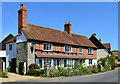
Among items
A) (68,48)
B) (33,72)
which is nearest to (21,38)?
(33,72)

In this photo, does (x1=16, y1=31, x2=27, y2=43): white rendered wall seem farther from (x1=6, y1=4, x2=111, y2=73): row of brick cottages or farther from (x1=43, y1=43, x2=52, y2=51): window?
(x1=43, y1=43, x2=52, y2=51): window

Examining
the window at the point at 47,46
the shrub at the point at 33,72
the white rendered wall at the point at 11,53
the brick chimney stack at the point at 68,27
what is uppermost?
the brick chimney stack at the point at 68,27

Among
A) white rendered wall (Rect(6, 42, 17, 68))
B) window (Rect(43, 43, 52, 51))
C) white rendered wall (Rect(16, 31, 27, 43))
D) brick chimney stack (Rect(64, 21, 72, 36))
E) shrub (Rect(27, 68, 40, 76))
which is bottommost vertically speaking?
shrub (Rect(27, 68, 40, 76))

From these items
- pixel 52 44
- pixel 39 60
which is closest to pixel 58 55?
pixel 52 44

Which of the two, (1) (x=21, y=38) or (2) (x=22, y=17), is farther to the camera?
(2) (x=22, y=17)

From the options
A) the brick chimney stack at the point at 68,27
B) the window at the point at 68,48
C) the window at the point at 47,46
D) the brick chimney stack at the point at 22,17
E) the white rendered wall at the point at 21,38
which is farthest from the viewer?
the brick chimney stack at the point at 68,27

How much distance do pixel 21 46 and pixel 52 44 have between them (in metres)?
5.21

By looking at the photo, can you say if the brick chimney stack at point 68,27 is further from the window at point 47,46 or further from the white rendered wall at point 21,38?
the white rendered wall at point 21,38

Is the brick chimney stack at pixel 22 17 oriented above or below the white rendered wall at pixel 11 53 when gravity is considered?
above

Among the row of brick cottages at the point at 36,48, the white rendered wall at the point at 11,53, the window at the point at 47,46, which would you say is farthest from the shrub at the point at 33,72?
the white rendered wall at the point at 11,53

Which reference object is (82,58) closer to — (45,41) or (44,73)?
(45,41)

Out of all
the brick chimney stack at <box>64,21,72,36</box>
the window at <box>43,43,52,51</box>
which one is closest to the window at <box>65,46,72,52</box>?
the window at <box>43,43,52,51</box>

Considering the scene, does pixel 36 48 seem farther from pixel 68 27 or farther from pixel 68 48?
pixel 68 27

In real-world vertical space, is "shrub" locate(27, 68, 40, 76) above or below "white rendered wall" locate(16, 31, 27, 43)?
below
